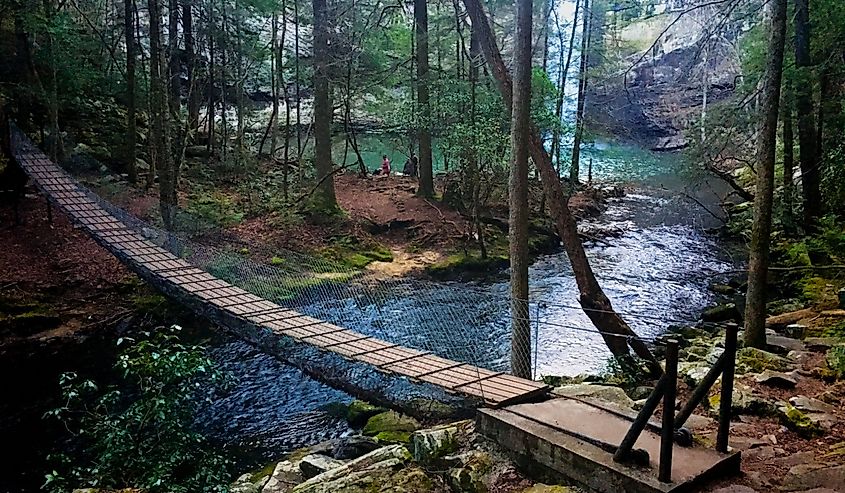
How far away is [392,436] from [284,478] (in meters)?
0.89

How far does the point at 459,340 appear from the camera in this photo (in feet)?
21.0

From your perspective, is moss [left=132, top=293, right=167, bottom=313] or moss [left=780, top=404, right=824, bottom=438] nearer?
moss [left=780, top=404, right=824, bottom=438]

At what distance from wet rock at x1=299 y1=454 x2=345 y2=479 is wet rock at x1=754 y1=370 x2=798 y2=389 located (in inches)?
111

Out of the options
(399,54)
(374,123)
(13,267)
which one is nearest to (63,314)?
(13,267)

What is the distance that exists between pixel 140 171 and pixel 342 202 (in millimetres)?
3682

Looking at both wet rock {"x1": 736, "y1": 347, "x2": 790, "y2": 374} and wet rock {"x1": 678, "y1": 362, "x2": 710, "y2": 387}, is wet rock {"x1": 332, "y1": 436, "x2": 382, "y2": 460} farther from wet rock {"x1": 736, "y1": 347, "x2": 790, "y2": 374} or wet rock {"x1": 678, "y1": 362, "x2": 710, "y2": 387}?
wet rock {"x1": 736, "y1": 347, "x2": 790, "y2": 374}

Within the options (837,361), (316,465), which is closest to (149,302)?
(316,465)

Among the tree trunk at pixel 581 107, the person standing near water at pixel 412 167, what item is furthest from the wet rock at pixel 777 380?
the person standing near water at pixel 412 167

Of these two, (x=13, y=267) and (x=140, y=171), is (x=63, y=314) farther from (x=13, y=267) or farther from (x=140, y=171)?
(x=140, y=171)

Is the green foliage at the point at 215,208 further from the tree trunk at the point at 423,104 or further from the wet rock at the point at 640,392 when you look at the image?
the wet rock at the point at 640,392

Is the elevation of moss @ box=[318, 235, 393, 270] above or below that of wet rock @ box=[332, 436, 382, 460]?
above

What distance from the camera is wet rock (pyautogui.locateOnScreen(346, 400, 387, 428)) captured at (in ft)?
16.3

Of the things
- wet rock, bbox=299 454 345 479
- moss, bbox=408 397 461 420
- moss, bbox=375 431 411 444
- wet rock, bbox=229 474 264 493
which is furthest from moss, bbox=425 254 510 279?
wet rock, bbox=229 474 264 493

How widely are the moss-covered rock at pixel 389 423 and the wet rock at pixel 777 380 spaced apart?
242 cm
